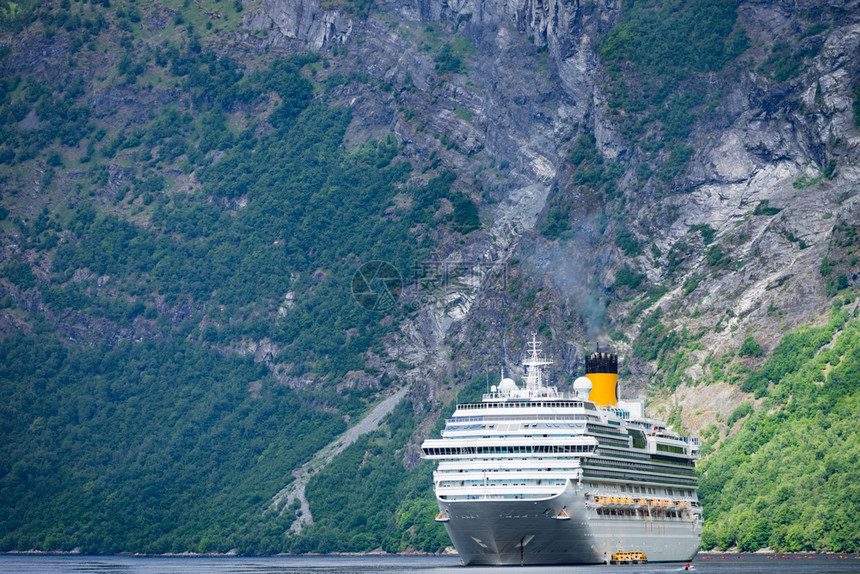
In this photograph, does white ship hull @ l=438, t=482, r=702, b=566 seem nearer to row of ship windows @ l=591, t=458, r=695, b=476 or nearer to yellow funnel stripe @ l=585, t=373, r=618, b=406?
row of ship windows @ l=591, t=458, r=695, b=476

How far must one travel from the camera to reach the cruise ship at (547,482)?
151375mm

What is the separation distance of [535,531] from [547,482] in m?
4.96

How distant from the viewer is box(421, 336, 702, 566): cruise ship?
497 feet

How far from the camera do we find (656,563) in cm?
16912

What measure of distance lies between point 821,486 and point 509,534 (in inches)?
2515

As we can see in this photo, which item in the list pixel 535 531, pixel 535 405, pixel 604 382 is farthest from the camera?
pixel 604 382

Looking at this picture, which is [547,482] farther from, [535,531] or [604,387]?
[604,387]

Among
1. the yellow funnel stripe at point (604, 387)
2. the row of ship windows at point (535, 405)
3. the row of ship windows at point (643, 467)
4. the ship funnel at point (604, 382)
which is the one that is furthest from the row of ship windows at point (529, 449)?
the yellow funnel stripe at point (604, 387)

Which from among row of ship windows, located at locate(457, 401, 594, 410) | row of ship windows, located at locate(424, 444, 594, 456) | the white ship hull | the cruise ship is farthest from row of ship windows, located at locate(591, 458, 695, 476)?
row of ship windows, located at locate(457, 401, 594, 410)

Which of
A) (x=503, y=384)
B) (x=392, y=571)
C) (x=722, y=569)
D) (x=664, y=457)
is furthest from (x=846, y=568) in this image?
(x=392, y=571)

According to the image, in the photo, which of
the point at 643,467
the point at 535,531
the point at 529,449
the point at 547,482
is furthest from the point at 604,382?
the point at 535,531

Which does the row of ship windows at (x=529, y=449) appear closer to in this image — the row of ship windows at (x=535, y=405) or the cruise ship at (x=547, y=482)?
the cruise ship at (x=547, y=482)

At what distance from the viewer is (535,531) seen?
5974 inches

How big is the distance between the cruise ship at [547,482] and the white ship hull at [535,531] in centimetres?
10
